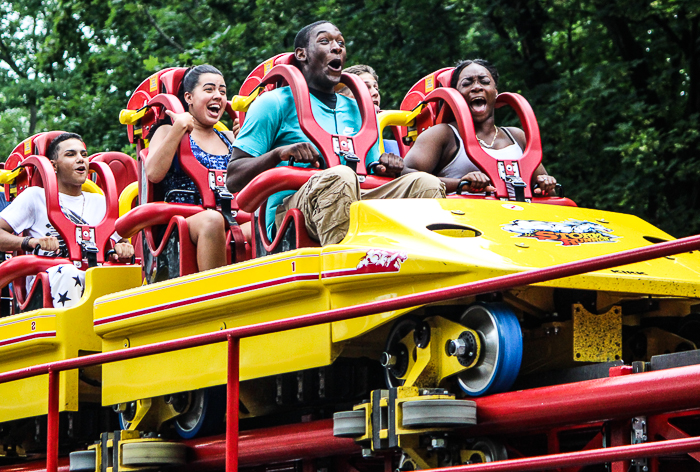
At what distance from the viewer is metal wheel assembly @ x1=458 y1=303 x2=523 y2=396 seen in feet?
13.9

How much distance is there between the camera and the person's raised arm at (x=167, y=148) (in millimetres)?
6102

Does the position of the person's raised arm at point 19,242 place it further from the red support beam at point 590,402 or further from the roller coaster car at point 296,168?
the red support beam at point 590,402

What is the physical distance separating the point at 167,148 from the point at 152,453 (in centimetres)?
168

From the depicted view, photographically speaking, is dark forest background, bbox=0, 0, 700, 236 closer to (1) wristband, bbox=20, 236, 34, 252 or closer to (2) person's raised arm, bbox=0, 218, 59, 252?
(2) person's raised arm, bbox=0, 218, 59, 252

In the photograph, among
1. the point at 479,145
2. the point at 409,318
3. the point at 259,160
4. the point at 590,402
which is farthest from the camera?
the point at 479,145

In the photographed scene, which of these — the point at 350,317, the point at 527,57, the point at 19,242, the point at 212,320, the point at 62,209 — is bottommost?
the point at 350,317

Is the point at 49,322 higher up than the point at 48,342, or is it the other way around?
the point at 49,322

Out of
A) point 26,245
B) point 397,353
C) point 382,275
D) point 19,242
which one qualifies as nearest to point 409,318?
point 397,353

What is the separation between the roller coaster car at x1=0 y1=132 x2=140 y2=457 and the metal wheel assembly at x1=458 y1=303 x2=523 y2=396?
2520 millimetres

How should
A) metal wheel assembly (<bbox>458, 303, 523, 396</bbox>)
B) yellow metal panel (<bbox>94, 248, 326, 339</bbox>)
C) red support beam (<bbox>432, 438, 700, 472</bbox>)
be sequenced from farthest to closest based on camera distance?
yellow metal panel (<bbox>94, 248, 326, 339</bbox>) → metal wheel assembly (<bbox>458, 303, 523, 396</bbox>) → red support beam (<bbox>432, 438, 700, 472</bbox>)

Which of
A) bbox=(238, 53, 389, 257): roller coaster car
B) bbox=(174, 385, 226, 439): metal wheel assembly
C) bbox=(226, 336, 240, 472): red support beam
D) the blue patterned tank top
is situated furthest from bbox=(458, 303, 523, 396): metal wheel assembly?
the blue patterned tank top

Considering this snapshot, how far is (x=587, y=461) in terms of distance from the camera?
130 inches

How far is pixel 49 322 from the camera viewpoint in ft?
19.9

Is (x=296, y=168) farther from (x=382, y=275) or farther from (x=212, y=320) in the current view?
(x=382, y=275)
